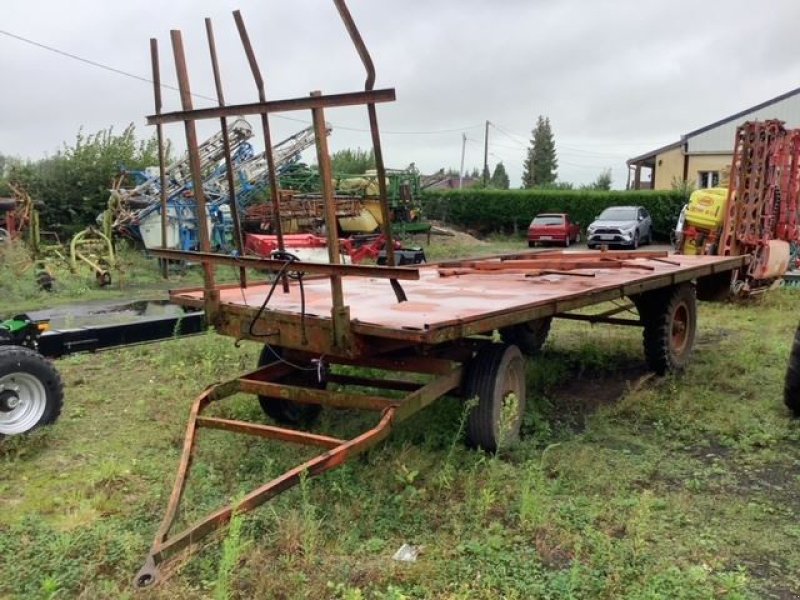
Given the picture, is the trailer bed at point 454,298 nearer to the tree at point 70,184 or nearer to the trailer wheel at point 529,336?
the trailer wheel at point 529,336

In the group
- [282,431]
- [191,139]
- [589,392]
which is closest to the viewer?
[282,431]

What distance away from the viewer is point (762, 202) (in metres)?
11.5

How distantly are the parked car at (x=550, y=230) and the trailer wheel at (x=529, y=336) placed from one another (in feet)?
66.2

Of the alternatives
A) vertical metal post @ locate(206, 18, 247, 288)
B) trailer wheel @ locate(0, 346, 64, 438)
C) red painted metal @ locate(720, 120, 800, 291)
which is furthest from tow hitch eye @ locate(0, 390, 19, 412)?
red painted metal @ locate(720, 120, 800, 291)

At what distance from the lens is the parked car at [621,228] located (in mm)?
25172

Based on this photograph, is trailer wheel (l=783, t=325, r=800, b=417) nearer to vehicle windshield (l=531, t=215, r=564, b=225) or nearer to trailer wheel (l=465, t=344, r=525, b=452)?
trailer wheel (l=465, t=344, r=525, b=452)

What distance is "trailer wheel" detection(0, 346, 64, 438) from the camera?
4598mm

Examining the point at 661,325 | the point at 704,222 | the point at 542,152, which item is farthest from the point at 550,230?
the point at 542,152

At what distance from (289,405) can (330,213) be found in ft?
7.58

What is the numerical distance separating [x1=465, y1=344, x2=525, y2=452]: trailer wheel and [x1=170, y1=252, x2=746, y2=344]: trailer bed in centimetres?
37

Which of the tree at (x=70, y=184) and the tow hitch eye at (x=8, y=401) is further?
the tree at (x=70, y=184)

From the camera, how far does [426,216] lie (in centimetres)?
3391

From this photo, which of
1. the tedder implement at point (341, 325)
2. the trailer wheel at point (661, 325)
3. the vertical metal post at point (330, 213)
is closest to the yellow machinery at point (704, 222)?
the trailer wheel at point (661, 325)

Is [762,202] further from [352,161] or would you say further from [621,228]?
[352,161]
